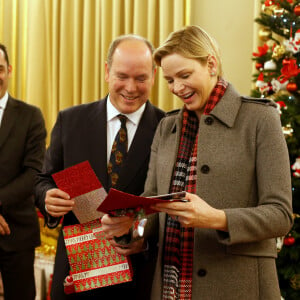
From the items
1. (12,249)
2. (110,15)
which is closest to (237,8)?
(110,15)

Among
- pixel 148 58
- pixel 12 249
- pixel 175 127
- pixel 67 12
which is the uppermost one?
pixel 67 12

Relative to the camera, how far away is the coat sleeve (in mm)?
1408

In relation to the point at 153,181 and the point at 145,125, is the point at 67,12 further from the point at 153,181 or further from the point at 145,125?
the point at 153,181

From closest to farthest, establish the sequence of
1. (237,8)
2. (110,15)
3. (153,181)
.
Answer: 1. (153,181)
2. (237,8)
3. (110,15)

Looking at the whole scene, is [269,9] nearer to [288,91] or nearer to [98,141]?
[288,91]

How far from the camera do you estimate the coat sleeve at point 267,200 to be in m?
1.41

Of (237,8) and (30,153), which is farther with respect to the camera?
(237,8)

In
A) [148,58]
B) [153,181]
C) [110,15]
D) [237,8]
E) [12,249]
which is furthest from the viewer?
[110,15]

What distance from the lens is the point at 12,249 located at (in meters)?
2.90

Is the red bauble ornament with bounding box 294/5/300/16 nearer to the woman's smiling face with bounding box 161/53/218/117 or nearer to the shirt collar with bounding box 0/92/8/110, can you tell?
the woman's smiling face with bounding box 161/53/218/117

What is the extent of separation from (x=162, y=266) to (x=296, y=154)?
1656 millimetres

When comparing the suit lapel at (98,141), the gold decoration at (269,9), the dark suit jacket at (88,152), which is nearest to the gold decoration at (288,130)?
the gold decoration at (269,9)

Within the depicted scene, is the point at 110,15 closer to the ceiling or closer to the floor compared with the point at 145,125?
closer to the ceiling

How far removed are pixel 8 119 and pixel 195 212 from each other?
188 centimetres
